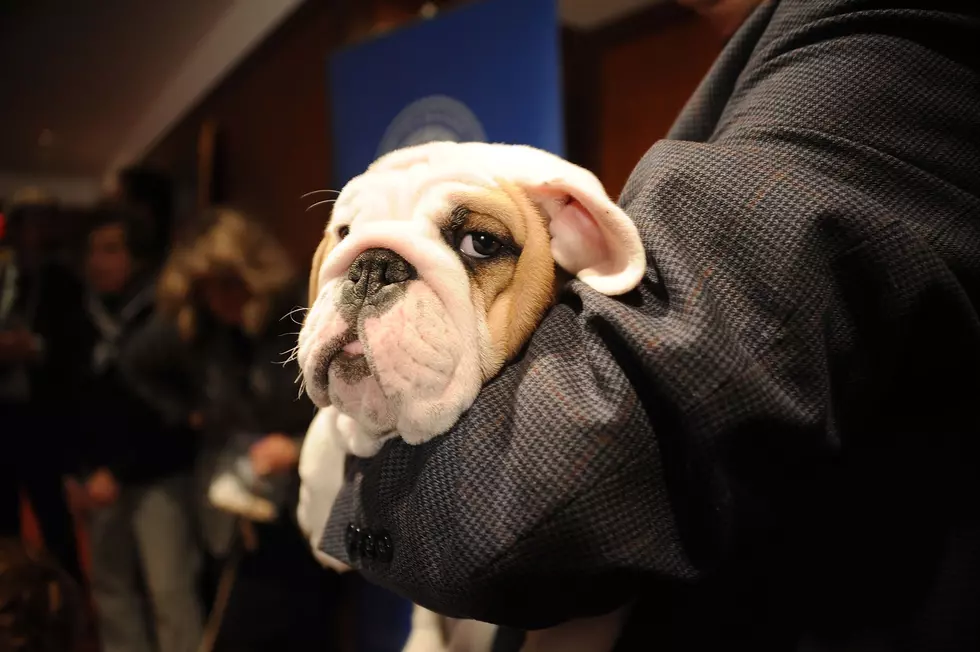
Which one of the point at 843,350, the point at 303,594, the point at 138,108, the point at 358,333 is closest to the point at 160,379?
the point at 303,594

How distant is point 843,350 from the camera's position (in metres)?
0.42

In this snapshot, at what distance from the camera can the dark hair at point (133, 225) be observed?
5.90 ft

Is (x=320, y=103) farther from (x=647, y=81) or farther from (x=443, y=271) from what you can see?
(x=443, y=271)

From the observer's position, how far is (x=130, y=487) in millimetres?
1754

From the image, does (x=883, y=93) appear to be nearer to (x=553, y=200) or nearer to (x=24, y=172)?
(x=553, y=200)

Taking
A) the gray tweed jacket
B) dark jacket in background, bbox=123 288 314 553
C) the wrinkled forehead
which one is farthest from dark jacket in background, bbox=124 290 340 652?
the gray tweed jacket

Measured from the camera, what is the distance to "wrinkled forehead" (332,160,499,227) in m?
0.51

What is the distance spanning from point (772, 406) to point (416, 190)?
0.33m

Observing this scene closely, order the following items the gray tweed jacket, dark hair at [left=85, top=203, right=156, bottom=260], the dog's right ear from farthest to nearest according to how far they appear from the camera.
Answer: dark hair at [left=85, top=203, right=156, bottom=260] < the dog's right ear < the gray tweed jacket

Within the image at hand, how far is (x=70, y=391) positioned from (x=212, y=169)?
1154 millimetres

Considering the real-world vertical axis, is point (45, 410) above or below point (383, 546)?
below

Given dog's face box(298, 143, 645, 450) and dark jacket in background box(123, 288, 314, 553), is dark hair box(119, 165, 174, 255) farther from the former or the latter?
dog's face box(298, 143, 645, 450)

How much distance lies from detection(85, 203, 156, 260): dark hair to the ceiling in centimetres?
13

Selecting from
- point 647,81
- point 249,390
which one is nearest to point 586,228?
point 647,81
